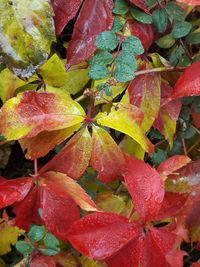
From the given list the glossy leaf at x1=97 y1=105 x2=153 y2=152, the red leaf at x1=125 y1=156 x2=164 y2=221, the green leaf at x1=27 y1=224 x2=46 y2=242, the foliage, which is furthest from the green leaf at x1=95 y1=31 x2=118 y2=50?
the green leaf at x1=27 y1=224 x2=46 y2=242

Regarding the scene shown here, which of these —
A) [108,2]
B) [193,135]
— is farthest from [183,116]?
[108,2]

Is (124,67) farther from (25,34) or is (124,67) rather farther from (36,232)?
(36,232)

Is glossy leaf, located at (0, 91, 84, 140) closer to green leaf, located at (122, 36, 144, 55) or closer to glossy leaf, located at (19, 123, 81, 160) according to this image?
glossy leaf, located at (19, 123, 81, 160)

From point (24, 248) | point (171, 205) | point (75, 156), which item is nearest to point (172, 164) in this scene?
point (171, 205)

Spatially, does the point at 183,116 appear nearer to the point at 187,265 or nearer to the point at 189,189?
the point at 189,189

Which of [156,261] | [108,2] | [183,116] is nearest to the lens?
[156,261]

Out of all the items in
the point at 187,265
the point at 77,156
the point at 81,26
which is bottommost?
the point at 187,265
